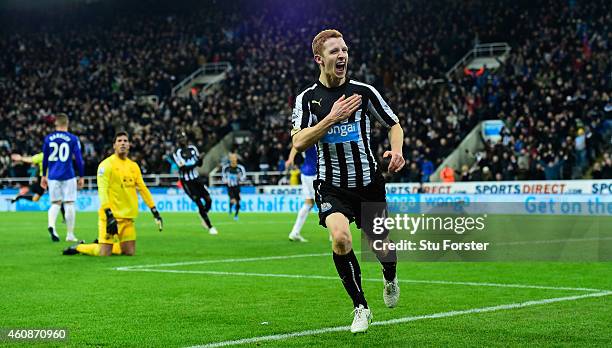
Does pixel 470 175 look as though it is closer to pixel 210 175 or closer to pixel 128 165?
pixel 210 175

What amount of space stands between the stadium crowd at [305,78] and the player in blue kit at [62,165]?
16.2m

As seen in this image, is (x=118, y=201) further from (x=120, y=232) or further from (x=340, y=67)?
(x=340, y=67)

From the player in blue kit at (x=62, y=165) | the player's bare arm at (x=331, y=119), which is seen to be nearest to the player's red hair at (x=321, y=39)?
the player's bare arm at (x=331, y=119)

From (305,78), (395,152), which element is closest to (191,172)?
(395,152)

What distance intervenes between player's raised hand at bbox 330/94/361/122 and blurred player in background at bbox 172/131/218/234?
14.0 meters

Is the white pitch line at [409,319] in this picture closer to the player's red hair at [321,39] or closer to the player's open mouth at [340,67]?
the player's open mouth at [340,67]

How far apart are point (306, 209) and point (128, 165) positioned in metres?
4.46

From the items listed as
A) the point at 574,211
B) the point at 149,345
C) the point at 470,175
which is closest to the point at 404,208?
the point at 470,175

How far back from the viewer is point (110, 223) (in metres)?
14.6

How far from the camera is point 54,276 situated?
1197 centimetres

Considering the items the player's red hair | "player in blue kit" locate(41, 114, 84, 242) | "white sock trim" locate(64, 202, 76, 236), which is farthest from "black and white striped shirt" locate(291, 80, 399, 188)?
"white sock trim" locate(64, 202, 76, 236)

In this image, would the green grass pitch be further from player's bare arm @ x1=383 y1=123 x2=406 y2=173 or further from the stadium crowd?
the stadium crowd

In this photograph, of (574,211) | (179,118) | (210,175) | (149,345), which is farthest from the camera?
(179,118)

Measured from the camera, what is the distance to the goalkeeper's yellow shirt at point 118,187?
48.1ft
